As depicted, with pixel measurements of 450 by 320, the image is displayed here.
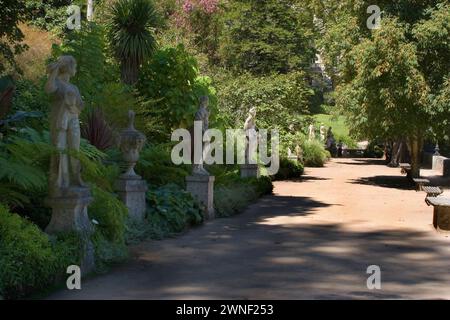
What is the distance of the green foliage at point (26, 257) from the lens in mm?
6613

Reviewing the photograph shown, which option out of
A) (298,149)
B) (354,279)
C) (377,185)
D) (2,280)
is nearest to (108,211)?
(2,280)

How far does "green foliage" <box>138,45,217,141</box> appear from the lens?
1833cm

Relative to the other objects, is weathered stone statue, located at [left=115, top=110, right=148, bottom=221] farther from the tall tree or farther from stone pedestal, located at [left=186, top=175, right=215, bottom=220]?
the tall tree

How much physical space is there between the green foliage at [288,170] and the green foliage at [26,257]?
19.4m

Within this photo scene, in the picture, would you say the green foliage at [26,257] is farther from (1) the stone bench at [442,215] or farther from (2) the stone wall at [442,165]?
(2) the stone wall at [442,165]

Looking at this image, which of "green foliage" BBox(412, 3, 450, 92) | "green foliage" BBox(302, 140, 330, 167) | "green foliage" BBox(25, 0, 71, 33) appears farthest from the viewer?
"green foliage" BBox(302, 140, 330, 167)

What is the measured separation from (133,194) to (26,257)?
461 centimetres

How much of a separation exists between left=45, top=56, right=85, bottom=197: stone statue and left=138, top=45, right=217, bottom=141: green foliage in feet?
30.7

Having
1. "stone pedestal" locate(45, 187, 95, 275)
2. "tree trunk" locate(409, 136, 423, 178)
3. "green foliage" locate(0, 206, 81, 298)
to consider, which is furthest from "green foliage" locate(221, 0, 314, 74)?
"green foliage" locate(0, 206, 81, 298)

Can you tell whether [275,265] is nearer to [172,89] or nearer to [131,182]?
[131,182]

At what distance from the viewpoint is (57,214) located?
812 cm

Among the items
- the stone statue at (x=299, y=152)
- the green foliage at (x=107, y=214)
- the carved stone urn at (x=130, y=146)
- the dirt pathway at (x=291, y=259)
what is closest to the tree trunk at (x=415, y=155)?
the stone statue at (x=299, y=152)
